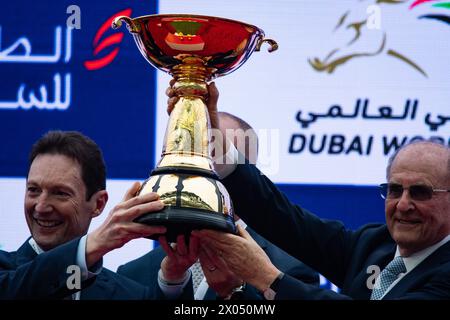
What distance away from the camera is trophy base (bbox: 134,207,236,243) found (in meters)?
2.48

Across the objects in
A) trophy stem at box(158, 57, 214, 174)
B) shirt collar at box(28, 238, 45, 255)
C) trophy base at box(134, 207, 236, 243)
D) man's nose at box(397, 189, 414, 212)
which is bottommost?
shirt collar at box(28, 238, 45, 255)

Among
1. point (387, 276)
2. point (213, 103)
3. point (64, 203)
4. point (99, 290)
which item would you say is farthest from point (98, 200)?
point (387, 276)

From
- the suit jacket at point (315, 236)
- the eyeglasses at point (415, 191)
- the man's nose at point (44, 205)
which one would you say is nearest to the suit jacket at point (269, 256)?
the suit jacket at point (315, 236)

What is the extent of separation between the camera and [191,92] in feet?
8.79

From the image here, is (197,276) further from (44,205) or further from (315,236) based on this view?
(44,205)

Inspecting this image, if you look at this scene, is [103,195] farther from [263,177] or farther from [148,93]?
[148,93]

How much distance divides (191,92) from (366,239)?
65 cm

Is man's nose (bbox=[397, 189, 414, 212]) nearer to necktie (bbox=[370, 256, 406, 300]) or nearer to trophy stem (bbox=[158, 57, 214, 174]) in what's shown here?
necktie (bbox=[370, 256, 406, 300])

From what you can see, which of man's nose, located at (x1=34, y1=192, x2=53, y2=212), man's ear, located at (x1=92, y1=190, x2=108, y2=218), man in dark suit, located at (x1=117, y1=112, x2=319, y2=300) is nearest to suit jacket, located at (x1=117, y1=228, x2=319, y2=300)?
man in dark suit, located at (x1=117, y1=112, x2=319, y2=300)

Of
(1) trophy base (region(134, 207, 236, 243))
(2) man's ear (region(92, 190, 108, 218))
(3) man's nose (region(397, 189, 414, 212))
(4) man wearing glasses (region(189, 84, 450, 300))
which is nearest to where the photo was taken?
(1) trophy base (region(134, 207, 236, 243))

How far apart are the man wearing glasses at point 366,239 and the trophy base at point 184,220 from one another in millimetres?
27

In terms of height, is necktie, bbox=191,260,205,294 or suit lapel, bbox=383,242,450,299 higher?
suit lapel, bbox=383,242,450,299

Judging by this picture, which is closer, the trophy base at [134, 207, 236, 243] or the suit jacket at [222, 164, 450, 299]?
the trophy base at [134, 207, 236, 243]

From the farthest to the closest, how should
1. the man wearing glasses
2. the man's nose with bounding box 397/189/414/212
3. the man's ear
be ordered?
1. the man's ear
2. the man's nose with bounding box 397/189/414/212
3. the man wearing glasses
